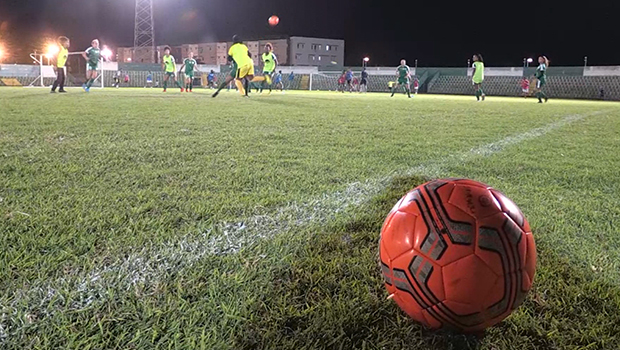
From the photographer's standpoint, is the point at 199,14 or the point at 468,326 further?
the point at 199,14

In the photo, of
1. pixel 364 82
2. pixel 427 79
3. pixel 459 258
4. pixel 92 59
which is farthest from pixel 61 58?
pixel 427 79

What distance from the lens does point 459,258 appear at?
129cm

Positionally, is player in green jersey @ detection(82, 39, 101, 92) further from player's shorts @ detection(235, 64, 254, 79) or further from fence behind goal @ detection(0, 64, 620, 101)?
fence behind goal @ detection(0, 64, 620, 101)

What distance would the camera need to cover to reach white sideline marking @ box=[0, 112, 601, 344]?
150 centimetres

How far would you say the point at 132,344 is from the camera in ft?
4.43

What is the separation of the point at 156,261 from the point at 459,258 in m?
1.22

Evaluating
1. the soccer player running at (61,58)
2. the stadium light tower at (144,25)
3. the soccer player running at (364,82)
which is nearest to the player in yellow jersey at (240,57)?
the soccer player running at (61,58)

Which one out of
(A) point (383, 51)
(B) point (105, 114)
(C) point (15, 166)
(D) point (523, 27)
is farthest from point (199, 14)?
(C) point (15, 166)

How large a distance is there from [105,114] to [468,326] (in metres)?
7.54

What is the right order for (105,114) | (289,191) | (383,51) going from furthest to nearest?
(383,51) < (105,114) < (289,191)

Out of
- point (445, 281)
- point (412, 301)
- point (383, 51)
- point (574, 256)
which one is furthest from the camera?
point (383, 51)

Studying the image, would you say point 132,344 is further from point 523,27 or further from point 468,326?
point 523,27

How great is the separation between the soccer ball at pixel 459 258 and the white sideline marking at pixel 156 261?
0.90 metres

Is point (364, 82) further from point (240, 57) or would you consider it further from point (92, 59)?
point (92, 59)
